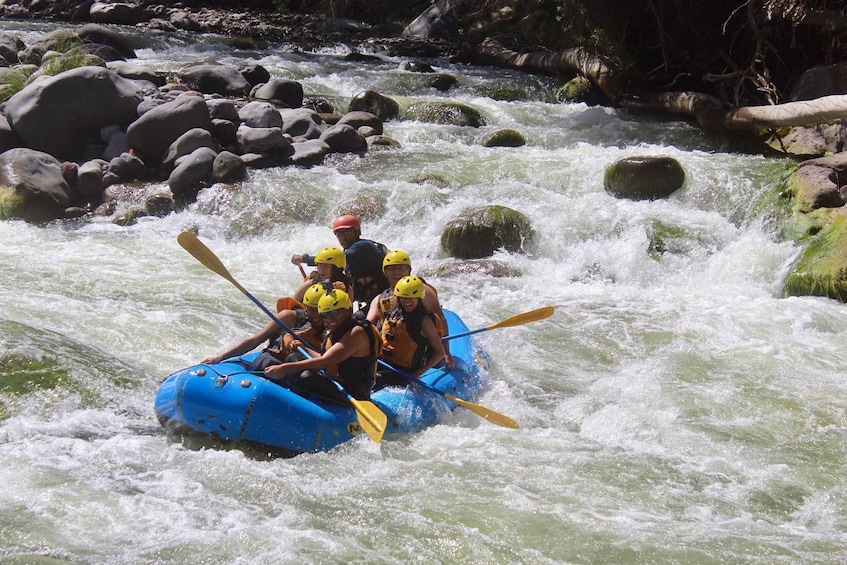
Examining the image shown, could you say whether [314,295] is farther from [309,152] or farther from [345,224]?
[309,152]

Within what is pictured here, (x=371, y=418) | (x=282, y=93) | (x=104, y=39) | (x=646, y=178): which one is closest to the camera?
(x=371, y=418)

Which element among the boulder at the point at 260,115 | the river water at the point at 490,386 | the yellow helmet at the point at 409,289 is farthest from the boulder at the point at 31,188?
the yellow helmet at the point at 409,289

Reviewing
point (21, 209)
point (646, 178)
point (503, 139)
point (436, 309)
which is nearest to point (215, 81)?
point (21, 209)

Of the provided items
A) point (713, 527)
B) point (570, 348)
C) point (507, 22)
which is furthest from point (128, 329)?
point (507, 22)

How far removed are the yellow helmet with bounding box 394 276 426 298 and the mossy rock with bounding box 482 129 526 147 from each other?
6183 millimetres

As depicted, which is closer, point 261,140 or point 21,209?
point 21,209

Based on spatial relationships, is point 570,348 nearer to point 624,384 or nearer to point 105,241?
point 624,384

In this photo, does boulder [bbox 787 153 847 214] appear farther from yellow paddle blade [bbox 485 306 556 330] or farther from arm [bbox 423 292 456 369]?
arm [bbox 423 292 456 369]

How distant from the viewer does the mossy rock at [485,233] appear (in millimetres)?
8188

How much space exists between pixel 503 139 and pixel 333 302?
22.0 feet

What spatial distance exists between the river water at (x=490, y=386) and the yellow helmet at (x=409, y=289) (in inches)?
30.0

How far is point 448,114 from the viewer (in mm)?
11805

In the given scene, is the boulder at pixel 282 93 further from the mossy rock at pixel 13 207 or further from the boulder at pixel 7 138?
the mossy rock at pixel 13 207

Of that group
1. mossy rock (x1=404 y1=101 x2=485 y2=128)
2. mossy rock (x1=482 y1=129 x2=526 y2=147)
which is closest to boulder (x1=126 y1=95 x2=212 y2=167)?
mossy rock (x1=404 y1=101 x2=485 y2=128)
